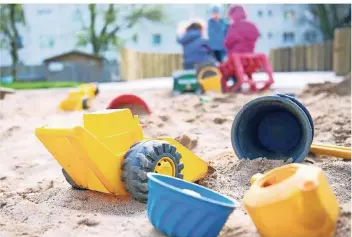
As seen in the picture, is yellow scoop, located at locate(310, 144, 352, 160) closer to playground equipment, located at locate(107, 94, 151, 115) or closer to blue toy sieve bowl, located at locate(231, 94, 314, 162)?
blue toy sieve bowl, located at locate(231, 94, 314, 162)

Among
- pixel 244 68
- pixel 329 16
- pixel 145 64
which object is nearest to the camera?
pixel 244 68

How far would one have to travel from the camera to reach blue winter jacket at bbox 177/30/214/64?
861 centimetres

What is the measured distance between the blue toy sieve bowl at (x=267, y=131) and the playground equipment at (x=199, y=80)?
435cm

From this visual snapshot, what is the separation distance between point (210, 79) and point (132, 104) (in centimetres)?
304

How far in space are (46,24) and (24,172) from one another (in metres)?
22.7

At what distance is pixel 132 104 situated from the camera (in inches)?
169

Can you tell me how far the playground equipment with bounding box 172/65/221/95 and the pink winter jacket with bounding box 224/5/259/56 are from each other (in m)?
0.68

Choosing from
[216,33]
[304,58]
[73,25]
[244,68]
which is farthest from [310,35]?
[244,68]

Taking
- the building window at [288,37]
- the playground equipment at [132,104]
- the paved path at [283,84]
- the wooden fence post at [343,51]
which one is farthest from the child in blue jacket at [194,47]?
the building window at [288,37]

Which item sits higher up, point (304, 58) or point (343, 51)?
point (343, 51)

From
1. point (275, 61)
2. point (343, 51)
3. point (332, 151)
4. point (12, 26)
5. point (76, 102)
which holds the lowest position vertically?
point (275, 61)

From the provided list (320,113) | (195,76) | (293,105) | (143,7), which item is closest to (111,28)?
(143,7)

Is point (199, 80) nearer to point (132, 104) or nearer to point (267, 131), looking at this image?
point (132, 104)

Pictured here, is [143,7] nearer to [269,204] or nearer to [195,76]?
[195,76]
